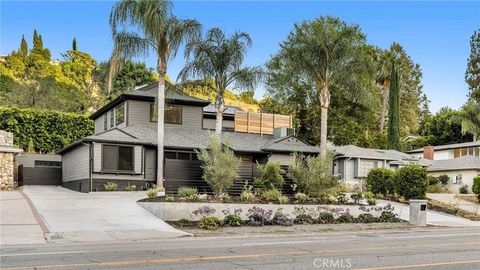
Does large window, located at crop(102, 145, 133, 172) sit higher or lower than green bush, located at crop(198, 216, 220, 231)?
higher

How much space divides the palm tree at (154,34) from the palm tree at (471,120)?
155 feet

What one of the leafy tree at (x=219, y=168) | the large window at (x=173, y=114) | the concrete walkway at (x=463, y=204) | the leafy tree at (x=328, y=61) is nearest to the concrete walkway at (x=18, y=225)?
the leafy tree at (x=219, y=168)

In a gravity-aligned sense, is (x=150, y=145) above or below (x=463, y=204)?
above

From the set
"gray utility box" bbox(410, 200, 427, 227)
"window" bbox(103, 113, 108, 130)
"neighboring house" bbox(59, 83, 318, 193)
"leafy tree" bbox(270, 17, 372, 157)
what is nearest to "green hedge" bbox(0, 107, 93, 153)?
"neighboring house" bbox(59, 83, 318, 193)

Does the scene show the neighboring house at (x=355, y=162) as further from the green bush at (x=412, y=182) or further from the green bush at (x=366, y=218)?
the green bush at (x=366, y=218)

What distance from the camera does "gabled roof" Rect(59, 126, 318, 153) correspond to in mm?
31891

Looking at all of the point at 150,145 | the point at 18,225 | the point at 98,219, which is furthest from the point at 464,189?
the point at 18,225

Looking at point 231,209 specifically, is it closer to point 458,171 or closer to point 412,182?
point 412,182

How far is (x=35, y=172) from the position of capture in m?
38.8

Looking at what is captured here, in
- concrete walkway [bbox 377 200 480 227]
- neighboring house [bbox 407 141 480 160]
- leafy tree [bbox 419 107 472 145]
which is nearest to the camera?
concrete walkway [bbox 377 200 480 227]

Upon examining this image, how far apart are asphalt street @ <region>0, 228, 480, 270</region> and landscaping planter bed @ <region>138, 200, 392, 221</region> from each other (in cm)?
527

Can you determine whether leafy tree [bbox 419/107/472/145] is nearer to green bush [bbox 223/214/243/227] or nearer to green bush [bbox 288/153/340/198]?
green bush [bbox 288/153/340/198]

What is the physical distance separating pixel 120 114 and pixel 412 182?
2061 cm

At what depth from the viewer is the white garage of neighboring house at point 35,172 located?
3834 cm
